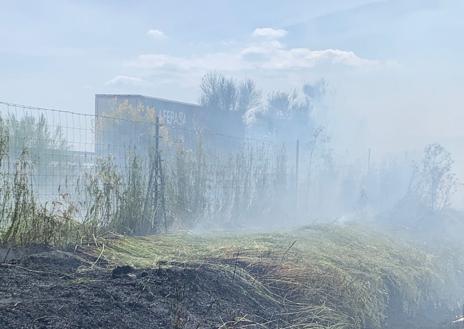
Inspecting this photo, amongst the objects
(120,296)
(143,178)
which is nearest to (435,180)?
(143,178)

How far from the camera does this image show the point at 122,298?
13.4 feet

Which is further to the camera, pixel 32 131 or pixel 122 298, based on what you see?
pixel 32 131

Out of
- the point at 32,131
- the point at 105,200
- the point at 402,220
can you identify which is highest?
the point at 32,131

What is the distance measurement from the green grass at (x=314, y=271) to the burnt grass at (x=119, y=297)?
38cm

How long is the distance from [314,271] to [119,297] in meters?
2.70

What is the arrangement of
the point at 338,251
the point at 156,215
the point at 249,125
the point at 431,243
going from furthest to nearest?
the point at 249,125 < the point at 431,243 < the point at 156,215 < the point at 338,251

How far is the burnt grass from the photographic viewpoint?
356cm

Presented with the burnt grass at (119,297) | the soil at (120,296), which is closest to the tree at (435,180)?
the soil at (120,296)

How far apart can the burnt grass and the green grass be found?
0.38 m

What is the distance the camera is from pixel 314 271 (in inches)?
239

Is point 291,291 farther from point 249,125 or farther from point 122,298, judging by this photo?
point 249,125

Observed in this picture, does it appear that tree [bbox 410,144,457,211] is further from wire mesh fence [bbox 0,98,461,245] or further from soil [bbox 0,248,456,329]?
soil [bbox 0,248,456,329]

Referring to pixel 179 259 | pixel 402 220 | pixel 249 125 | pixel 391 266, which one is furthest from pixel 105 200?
pixel 249 125

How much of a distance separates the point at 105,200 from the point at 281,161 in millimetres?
8753
